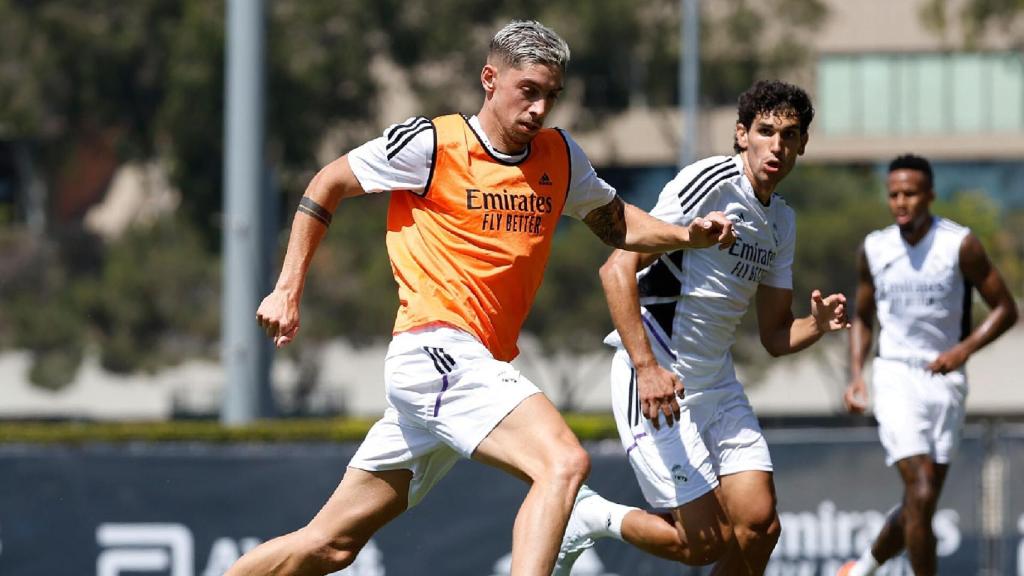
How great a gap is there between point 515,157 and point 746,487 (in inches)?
70.8

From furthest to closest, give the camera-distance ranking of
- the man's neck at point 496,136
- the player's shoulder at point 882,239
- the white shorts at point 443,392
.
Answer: the player's shoulder at point 882,239 → the man's neck at point 496,136 → the white shorts at point 443,392

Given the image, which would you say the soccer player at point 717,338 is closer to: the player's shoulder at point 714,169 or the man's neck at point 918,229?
the player's shoulder at point 714,169

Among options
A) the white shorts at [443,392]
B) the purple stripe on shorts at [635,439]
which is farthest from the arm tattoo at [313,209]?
the purple stripe on shorts at [635,439]

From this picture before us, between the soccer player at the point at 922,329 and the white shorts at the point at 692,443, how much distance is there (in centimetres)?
198

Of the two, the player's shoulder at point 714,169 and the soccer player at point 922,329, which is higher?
the player's shoulder at point 714,169

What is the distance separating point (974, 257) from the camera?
9195mm

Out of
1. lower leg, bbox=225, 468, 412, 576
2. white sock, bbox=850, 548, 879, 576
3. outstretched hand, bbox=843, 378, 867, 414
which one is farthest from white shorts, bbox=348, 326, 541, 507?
white sock, bbox=850, 548, 879, 576

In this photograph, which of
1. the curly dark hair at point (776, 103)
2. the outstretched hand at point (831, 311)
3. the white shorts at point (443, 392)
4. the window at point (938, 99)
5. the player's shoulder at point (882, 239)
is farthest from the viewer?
the window at point (938, 99)

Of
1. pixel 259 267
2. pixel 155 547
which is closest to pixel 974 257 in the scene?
pixel 155 547

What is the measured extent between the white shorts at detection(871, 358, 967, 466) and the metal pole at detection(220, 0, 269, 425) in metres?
9.15

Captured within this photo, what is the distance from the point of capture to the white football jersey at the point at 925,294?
30.3 feet

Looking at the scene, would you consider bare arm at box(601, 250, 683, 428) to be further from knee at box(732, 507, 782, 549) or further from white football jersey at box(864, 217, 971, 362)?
white football jersey at box(864, 217, 971, 362)

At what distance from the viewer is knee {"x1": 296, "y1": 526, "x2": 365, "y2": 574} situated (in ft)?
20.9

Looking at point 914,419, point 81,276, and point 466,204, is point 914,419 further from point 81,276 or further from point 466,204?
point 81,276
